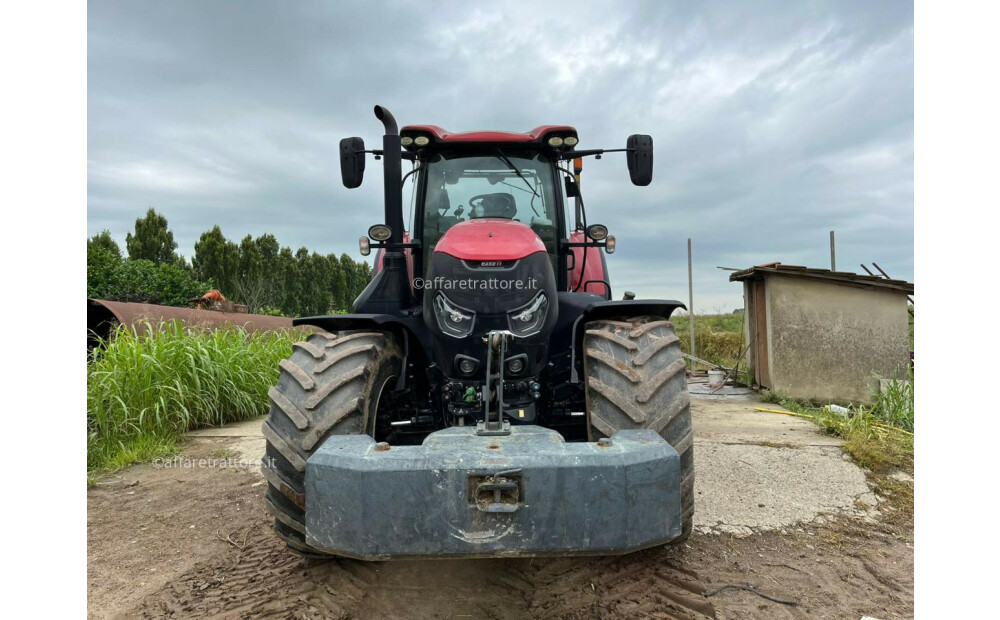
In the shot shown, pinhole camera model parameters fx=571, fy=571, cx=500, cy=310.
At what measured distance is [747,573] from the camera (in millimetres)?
2785

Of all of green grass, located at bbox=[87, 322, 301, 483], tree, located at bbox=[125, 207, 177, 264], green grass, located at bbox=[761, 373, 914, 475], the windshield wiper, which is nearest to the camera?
the windshield wiper

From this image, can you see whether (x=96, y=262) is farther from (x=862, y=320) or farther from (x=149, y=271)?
(x=862, y=320)

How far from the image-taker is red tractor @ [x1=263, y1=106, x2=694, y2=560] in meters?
1.81

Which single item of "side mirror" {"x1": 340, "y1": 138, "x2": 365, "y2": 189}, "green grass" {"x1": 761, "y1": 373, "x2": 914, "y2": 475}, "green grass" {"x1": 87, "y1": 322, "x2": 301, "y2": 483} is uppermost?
"side mirror" {"x1": 340, "y1": 138, "x2": 365, "y2": 189}

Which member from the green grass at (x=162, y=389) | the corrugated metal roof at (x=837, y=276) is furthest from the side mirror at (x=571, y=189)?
the corrugated metal roof at (x=837, y=276)

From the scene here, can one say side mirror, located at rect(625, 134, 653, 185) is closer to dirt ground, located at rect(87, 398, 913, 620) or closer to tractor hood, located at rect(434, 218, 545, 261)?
tractor hood, located at rect(434, 218, 545, 261)

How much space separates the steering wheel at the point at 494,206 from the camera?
365 centimetres

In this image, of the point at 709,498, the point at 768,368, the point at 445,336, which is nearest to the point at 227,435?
the point at 445,336

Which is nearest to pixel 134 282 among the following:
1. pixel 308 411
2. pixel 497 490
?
pixel 308 411

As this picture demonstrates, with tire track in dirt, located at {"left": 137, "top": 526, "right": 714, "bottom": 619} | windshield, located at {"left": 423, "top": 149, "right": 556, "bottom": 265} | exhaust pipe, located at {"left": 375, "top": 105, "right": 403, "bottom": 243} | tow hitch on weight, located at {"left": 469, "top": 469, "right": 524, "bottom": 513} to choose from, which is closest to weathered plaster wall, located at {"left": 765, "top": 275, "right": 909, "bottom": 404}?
windshield, located at {"left": 423, "top": 149, "right": 556, "bottom": 265}

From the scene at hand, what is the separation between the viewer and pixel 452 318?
279 centimetres

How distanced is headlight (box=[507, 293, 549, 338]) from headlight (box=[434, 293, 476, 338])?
194 millimetres

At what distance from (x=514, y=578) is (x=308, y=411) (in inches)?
48.7

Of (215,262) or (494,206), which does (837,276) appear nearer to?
(494,206)
